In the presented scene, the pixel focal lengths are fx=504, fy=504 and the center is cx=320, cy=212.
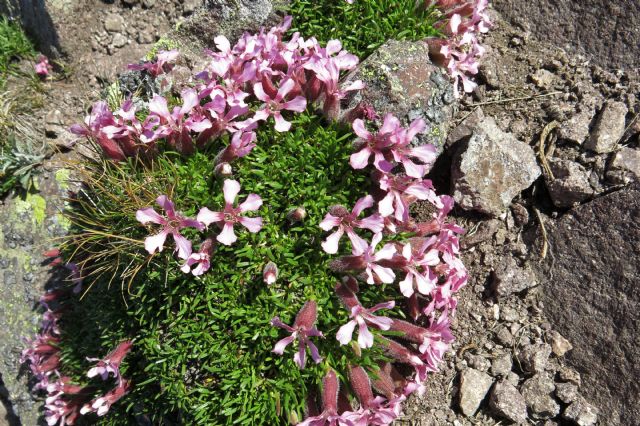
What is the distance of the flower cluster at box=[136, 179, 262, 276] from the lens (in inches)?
112

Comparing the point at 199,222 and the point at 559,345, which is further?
the point at 559,345

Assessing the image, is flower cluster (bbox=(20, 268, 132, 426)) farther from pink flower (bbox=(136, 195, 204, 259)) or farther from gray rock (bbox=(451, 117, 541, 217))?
gray rock (bbox=(451, 117, 541, 217))

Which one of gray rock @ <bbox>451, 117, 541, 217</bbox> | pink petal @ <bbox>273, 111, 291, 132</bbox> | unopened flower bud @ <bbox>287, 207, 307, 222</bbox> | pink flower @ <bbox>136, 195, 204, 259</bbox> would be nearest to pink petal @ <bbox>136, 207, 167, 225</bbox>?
pink flower @ <bbox>136, 195, 204, 259</bbox>

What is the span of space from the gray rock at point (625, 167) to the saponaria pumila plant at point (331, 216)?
1.19m

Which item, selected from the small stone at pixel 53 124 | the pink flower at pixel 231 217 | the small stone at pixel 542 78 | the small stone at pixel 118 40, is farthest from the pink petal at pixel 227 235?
the small stone at pixel 118 40

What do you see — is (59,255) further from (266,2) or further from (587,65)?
(587,65)

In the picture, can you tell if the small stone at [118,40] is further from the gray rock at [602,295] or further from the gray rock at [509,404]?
the gray rock at [509,404]

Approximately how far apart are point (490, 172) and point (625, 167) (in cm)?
88

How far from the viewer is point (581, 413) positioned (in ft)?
10.9

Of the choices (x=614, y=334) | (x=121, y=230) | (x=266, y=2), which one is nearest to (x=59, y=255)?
(x=121, y=230)

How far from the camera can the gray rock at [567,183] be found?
3512 millimetres

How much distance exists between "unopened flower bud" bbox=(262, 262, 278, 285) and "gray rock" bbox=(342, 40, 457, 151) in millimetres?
1184

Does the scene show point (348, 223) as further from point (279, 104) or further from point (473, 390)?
point (473, 390)

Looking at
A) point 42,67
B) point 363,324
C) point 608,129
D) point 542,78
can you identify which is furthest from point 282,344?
point 42,67
